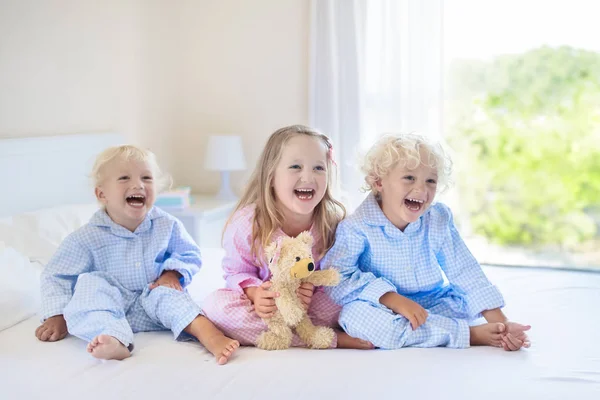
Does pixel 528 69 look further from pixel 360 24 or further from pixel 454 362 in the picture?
pixel 454 362

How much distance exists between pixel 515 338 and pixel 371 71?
2365 mm

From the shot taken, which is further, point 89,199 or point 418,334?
point 89,199

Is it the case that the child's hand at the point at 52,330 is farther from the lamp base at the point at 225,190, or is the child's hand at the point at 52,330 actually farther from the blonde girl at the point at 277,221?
the lamp base at the point at 225,190

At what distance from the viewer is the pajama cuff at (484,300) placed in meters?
1.76

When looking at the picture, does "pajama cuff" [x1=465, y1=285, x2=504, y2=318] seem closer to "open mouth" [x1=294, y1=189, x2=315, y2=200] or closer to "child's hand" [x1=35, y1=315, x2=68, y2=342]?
"open mouth" [x1=294, y1=189, x2=315, y2=200]

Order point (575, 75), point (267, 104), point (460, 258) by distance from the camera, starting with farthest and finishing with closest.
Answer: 1. point (575, 75)
2. point (267, 104)
3. point (460, 258)

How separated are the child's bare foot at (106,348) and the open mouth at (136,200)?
1.55ft

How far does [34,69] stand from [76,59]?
29 cm

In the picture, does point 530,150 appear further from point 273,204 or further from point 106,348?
point 106,348

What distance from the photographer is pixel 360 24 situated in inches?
145

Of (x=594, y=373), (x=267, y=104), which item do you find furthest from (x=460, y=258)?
(x=267, y=104)

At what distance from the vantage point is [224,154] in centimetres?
370

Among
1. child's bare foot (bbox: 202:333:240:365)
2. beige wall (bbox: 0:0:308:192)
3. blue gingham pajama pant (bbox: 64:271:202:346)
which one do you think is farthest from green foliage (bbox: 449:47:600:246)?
child's bare foot (bbox: 202:333:240:365)

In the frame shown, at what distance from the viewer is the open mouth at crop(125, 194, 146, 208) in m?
1.93
